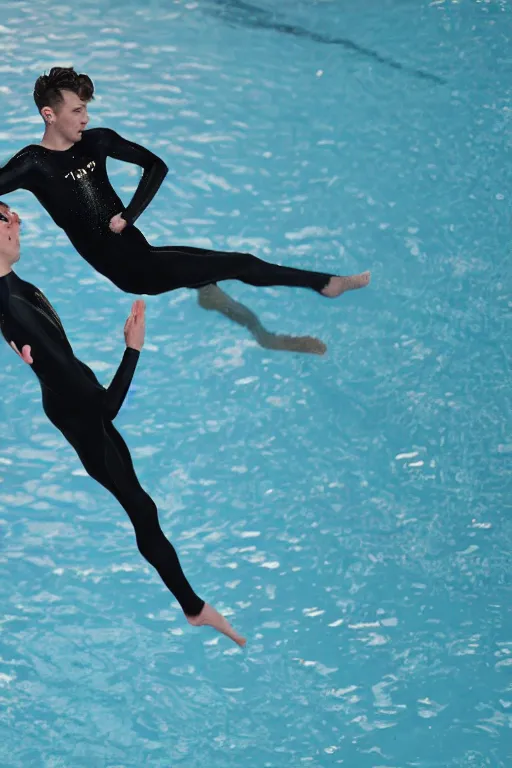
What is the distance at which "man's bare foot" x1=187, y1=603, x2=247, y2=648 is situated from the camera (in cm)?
377

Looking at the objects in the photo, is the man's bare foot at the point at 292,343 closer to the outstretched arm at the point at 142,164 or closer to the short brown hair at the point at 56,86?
the outstretched arm at the point at 142,164

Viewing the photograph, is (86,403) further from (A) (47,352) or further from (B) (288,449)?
(B) (288,449)

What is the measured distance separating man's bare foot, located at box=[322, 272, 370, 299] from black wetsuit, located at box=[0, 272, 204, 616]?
1047 mm

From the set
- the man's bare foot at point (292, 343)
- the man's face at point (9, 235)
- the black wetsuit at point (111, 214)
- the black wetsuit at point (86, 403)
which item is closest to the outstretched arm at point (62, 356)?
the black wetsuit at point (86, 403)

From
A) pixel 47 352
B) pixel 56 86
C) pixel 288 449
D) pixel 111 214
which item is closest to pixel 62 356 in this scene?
pixel 47 352

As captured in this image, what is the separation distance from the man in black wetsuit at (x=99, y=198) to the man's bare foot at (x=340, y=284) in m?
0.11

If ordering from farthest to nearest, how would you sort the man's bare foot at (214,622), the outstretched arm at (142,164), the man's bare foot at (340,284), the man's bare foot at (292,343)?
the man's bare foot at (292,343) < the man's bare foot at (340,284) < the outstretched arm at (142,164) < the man's bare foot at (214,622)

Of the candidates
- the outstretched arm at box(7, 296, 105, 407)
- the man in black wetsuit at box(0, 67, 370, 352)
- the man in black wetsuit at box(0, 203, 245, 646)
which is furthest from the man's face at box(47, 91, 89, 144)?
the outstretched arm at box(7, 296, 105, 407)

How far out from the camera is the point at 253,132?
18.5ft

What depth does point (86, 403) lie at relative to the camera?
3.64m

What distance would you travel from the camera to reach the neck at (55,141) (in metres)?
3.88

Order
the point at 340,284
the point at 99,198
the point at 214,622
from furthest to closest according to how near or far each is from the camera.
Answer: the point at 340,284
the point at 99,198
the point at 214,622

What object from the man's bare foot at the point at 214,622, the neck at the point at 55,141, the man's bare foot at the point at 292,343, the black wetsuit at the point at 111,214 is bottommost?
the man's bare foot at the point at 214,622

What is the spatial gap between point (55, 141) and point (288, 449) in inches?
52.9
